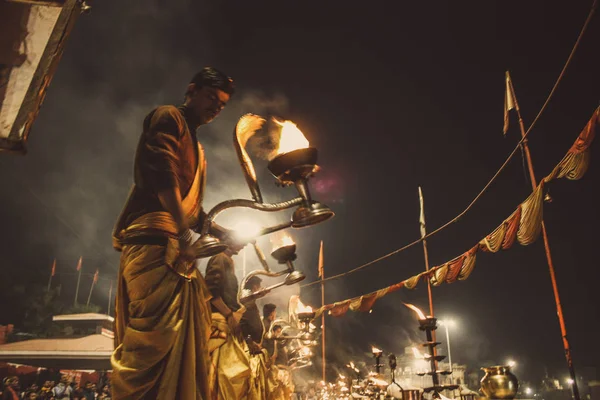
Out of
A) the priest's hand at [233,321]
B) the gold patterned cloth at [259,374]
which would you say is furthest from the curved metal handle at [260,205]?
the gold patterned cloth at [259,374]

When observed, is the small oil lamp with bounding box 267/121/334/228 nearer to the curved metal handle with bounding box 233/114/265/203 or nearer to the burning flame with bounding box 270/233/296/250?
the curved metal handle with bounding box 233/114/265/203

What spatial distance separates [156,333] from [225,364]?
2.34 metres

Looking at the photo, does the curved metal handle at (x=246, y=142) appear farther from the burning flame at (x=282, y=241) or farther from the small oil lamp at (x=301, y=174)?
the burning flame at (x=282, y=241)

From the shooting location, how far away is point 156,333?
1.58m

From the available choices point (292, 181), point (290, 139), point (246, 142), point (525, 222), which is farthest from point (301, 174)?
point (525, 222)

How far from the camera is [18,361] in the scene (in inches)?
698

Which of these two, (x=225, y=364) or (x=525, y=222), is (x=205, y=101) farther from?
(x=525, y=222)

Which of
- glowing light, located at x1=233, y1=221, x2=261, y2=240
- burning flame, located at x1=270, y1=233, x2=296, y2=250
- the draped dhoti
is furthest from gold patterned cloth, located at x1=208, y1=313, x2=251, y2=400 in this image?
the draped dhoti

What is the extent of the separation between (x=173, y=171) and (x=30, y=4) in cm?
81

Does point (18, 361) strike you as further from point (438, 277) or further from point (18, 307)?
point (438, 277)

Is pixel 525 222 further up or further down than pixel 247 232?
further up

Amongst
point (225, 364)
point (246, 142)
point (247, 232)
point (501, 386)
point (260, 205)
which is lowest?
point (501, 386)

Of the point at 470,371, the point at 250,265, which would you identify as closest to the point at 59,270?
the point at 250,265

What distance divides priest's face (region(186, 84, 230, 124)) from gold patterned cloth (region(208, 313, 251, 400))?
2178 millimetres
